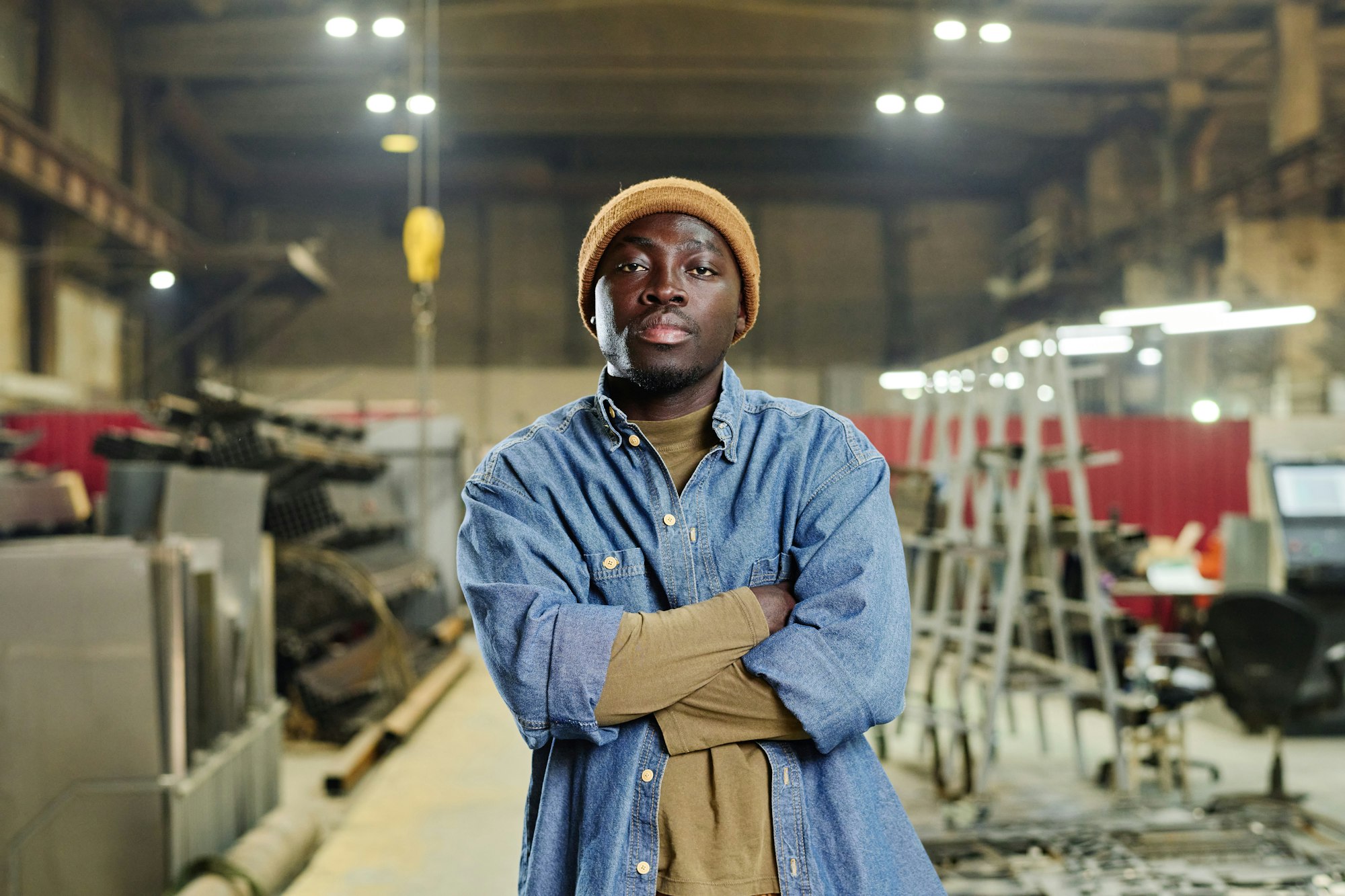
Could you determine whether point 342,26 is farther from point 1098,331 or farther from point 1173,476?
point 1098,331

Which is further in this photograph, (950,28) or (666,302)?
(950,28)

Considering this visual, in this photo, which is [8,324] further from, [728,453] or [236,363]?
[728,453]

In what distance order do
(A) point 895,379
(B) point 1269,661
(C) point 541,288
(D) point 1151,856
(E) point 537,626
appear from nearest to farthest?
(E) point 537,626, (D) point 1151,856, (B) point 1269,661, (A) point 895,379, (C) point 541,288

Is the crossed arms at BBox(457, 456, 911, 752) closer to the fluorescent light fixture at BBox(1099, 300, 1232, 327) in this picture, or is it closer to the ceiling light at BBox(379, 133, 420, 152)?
the ceiling light at BBox(379, 133, 420, 152)

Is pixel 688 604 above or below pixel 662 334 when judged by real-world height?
below

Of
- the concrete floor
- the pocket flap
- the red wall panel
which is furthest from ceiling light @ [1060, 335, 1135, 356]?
the pocket flap

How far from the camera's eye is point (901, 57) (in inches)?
402

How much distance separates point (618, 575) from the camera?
3.95 feet

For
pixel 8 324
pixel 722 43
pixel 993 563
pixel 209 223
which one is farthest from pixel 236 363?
pixel 993 563

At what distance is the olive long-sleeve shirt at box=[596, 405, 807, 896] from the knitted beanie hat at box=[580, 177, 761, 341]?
0.37 metres

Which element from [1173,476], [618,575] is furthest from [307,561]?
[1173,476]

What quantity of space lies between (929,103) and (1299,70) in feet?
26.1

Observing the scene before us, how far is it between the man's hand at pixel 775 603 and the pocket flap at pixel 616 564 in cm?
13

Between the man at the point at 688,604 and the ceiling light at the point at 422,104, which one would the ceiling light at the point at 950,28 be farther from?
the man at the point at 688,604
